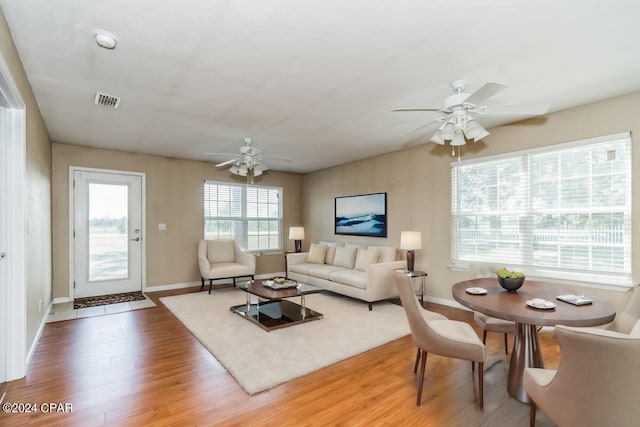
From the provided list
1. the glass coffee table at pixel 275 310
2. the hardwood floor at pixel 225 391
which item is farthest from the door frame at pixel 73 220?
the glass coffee table at pixel 275 310

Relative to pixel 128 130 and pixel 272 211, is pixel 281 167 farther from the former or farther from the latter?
pixel 128 130

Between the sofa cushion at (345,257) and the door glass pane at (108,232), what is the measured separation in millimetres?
3828

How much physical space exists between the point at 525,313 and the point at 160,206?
19.5ft

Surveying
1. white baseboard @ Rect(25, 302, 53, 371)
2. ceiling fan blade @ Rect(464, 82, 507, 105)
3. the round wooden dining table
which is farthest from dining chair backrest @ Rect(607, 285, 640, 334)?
white baseboard @ Rect(25, 302, 53, 371)

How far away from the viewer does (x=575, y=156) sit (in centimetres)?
354

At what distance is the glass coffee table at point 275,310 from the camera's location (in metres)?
3.82

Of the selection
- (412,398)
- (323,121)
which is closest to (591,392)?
(412,398)

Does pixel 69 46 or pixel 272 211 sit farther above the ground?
pixel 69 46

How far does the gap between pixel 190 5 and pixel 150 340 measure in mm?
3220

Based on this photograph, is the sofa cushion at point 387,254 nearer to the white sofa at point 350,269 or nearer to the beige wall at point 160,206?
the white sofa at point 350,269

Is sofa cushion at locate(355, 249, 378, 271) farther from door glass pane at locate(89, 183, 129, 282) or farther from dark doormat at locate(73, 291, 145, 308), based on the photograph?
door glass pane at locate(89, 183, 129, 282)

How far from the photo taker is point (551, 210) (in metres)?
3.73

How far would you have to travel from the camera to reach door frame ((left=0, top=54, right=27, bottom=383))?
2.46m

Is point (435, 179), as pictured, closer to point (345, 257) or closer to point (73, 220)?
point (345, 257)
